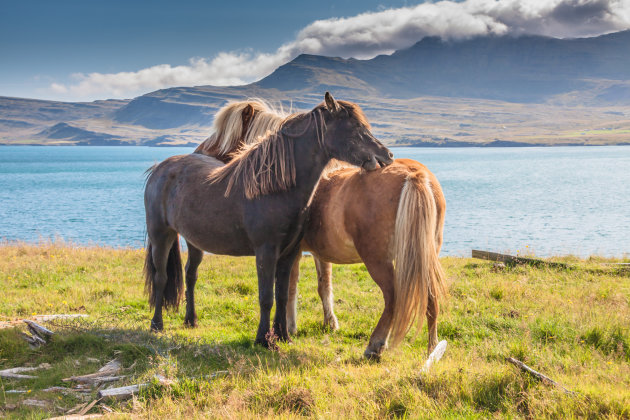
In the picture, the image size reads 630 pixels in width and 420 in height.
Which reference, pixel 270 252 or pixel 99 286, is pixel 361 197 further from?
pixel 99 286

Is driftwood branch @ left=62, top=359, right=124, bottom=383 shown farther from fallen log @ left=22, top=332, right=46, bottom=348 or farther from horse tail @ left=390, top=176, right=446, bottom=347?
horse tail @ left=390, top=176, right=446, bottom=347


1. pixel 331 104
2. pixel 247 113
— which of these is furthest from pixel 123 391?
pixel 247 113

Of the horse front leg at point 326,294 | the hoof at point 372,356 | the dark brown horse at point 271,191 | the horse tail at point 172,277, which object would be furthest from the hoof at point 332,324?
the horse tail at point 172,277

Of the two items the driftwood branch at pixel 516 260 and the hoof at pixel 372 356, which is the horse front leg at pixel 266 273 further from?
the driftwood branch at pixel 516 260

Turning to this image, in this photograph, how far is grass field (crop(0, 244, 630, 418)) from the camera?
3.90 meters

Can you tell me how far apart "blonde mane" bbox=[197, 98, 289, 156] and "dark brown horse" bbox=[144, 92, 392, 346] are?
2.61ft

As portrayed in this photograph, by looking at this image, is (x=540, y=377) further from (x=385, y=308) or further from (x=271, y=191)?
(x=271, y=191)

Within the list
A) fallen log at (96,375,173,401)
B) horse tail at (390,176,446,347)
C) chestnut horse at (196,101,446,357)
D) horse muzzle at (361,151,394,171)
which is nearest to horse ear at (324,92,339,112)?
horse muzzle at (361,151,394,171)

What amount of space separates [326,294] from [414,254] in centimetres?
238

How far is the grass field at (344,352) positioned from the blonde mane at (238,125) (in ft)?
9.41

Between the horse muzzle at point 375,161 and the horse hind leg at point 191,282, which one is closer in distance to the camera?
the horse muzzle at point 375,161

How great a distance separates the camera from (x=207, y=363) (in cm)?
518

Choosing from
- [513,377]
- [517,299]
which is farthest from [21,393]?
[517,299]

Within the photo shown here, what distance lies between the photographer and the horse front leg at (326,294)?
6.95m
